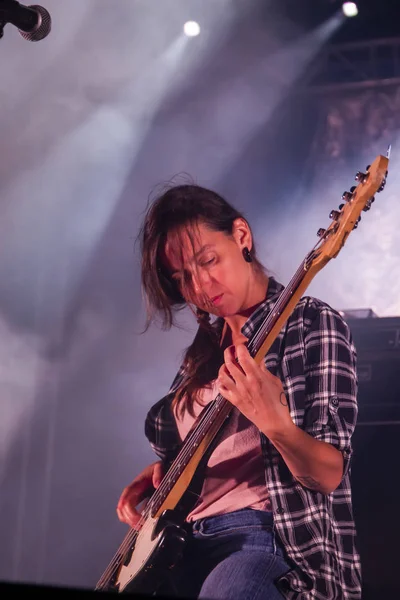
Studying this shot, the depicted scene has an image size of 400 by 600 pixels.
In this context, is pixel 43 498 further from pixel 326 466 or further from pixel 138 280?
pixel 326 466

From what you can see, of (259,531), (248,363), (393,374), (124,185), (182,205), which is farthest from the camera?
(124,185)

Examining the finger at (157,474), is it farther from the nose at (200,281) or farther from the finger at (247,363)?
the finger at (247,363)

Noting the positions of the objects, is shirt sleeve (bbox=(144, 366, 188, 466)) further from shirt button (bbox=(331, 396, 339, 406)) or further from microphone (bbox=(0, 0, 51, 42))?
microphone (bbox=(0, 0, 51, 42))

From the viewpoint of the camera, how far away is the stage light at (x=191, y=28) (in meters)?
3.43

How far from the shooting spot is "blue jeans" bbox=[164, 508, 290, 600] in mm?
1444

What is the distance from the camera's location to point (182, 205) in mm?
1972

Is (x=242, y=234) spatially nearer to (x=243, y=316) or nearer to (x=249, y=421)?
(x=243, y=316)

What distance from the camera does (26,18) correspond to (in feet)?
5.32

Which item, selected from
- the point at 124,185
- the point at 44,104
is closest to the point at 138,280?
the point at 124,185

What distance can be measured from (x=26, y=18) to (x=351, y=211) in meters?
0.85

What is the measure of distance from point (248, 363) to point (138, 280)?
179cm

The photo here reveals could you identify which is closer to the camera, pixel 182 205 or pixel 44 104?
pixel 182 205

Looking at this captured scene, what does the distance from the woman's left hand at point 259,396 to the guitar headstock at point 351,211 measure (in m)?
0.28

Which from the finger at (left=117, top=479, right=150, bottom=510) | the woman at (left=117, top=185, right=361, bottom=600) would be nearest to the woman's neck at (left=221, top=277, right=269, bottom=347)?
the woman at (left=117, top=185, right=361, bottom=600)
